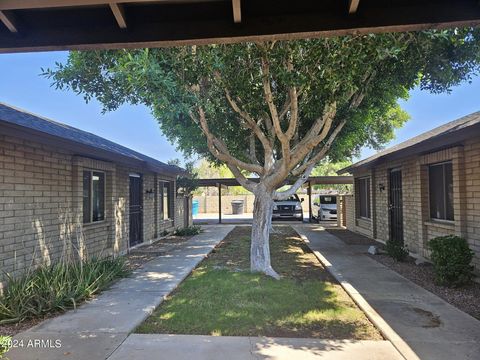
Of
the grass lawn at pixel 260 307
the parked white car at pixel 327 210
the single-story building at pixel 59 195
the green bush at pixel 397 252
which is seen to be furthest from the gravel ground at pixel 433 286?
the parked white car at pixel 327 210

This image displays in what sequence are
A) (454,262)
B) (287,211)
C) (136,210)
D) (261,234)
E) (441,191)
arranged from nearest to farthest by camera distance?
(454,262) < (261,234) < (441,191) < (136,210) < (287,211)

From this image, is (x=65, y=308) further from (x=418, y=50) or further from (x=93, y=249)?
(x=418, y=50)

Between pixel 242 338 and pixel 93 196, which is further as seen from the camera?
pixel 93 196

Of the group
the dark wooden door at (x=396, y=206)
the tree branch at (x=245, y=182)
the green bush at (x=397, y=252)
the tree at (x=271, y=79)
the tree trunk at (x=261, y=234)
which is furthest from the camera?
the dark wooden door at (x=396, y=206)

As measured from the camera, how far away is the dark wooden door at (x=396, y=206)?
1109 cm

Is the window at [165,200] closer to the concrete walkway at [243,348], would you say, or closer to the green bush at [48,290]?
the green bush at [48,290]

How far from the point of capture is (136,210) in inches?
480

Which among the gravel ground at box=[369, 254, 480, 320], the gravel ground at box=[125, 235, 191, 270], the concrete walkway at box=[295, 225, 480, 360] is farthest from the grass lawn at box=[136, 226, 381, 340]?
the gravel ground at box=[125, 235, 191, 270]

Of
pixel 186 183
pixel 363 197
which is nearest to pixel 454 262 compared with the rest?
pixel 363 197

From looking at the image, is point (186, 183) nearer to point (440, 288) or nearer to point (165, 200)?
point (165, 200)

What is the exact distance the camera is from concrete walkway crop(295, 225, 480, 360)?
13.3ft

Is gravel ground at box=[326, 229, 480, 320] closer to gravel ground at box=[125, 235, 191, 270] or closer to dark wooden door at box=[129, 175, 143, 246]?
gravel ground at box=[125, 235, 191, 270]

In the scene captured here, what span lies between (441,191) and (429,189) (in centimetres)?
53

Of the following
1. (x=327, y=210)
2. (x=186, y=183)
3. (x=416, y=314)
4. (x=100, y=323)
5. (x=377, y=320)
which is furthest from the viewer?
(x=327, y=210)
